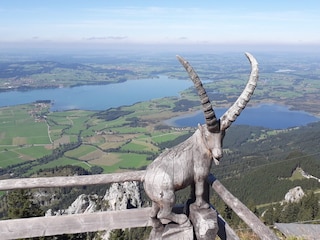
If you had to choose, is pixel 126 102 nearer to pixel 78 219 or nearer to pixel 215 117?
pixel 78 219

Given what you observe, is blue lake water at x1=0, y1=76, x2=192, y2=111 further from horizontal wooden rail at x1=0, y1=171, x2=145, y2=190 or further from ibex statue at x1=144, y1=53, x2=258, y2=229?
ibex statue at x1=144, y1=53, x2=258, y2=229

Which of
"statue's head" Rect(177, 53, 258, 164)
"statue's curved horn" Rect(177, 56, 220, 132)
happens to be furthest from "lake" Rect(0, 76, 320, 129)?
"statue's curved horn" Rect(177, 56, 220, 132)

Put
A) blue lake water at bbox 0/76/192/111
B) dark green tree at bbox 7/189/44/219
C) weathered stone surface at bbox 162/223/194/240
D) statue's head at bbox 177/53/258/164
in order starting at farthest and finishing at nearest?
blue lake water at bbox 0/76/192/111 < dark green tree at bbox 7/189/44/219 < weathered stone surface at bbox 162/223/194/240 < statue's head at bbox 177/53/258/164

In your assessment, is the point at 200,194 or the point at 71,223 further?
the point at 71,223

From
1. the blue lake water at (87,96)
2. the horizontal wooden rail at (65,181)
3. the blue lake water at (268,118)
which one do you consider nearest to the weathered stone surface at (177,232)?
the horizontal wooden rail at (65,181)

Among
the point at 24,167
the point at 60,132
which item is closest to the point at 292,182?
the point at 24,167

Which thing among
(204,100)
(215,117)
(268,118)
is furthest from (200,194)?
(268,118)

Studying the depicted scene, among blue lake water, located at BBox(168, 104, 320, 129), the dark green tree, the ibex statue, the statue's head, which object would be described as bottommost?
blue lake water, located at BBox(168, 104, 320, 129)
